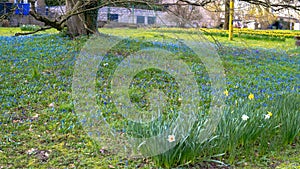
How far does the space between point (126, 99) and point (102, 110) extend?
578mm

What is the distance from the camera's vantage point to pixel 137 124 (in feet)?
10.2

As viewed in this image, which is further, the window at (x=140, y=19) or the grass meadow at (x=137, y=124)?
the window at (x=140, y=19)

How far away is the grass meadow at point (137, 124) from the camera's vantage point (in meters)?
2.83

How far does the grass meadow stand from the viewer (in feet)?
9.29

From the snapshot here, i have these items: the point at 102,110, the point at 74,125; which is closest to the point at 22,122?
Result: the point at 74,125

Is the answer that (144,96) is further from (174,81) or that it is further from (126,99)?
(174,81)

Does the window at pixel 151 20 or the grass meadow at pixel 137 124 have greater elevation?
the window at pixel 151 20

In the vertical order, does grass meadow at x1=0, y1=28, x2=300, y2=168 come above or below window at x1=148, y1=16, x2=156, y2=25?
below

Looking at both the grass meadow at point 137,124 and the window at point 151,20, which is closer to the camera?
the grass meadow at point 137,124

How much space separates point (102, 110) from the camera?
4.14 m

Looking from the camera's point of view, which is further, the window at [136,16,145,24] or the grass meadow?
the window at [136,16,145,24]

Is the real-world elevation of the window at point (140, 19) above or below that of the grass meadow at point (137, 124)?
above

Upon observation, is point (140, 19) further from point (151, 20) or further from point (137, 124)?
point (137, 124)

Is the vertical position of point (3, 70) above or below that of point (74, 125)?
above
